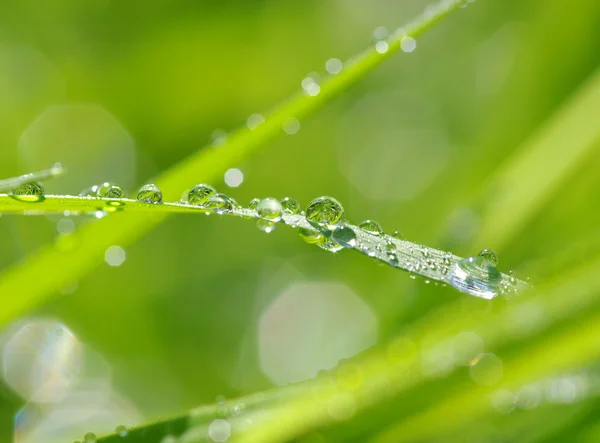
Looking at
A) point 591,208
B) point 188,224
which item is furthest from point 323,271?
point 591,208

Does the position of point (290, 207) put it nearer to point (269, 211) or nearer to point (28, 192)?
point (269, 211)

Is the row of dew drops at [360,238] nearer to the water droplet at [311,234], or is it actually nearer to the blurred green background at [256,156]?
the water droplet at [311,234]

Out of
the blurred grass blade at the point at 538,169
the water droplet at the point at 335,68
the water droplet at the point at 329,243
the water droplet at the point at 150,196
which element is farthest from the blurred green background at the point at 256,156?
the water droplet at the point at 150,196

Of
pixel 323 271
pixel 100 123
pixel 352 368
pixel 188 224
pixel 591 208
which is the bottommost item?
pixel 352 368

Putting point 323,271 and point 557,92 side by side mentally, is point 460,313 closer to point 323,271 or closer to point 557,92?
point 323,271

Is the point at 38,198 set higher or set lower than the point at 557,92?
lower

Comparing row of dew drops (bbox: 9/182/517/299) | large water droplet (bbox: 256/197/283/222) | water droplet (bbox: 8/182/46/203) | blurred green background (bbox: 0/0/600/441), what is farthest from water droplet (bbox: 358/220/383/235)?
blurred green background (bbox: 0/0/600/441)

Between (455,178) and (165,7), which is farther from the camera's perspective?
(165,7)
